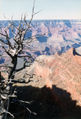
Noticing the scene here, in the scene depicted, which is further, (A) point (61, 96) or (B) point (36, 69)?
(B) point (36, 69)

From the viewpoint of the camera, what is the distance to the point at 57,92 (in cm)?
3438

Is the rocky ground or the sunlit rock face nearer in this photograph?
the rocky ground

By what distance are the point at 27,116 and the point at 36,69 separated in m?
20.2

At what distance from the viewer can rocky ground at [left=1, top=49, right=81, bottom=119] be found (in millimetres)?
30641

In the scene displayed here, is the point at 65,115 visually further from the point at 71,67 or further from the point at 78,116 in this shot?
the point at 71,67

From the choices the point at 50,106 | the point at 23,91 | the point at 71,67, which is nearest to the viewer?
the point at 50,106

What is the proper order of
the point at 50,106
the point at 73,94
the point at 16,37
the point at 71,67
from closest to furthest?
1. the point at 16,37
2. the point at 50,106
3. the point at 73,94
4. the point at 71,67

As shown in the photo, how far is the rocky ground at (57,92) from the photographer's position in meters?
30.6

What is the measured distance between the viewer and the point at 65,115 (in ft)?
98.9

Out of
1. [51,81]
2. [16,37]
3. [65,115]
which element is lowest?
[65,115]

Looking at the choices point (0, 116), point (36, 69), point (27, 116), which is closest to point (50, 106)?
point (27, 116)

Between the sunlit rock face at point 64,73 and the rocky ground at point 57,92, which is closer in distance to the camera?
the rocky ground at point 57,92

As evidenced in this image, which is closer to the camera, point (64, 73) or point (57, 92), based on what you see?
point (57, 92)

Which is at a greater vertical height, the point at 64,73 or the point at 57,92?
the point at 64,73
